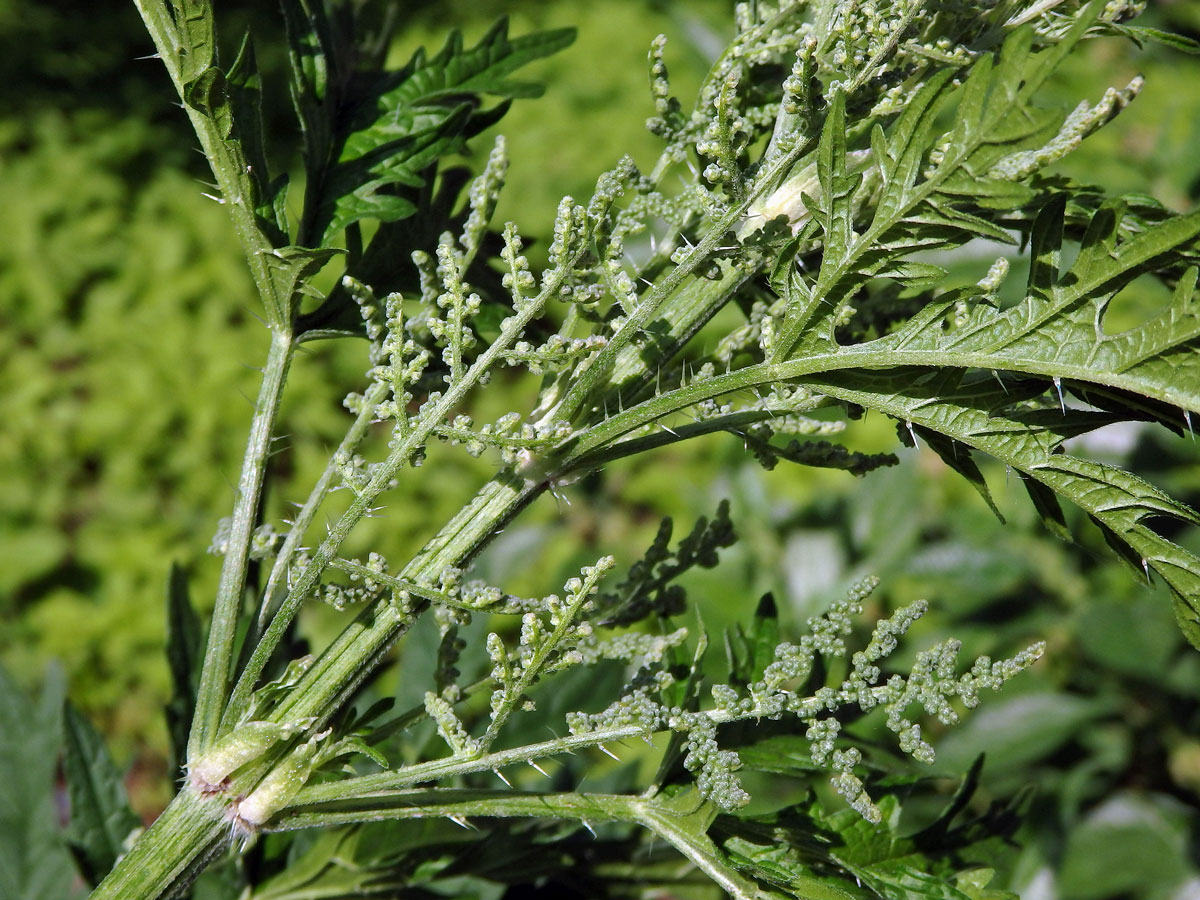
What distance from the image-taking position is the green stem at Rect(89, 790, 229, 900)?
712 mm

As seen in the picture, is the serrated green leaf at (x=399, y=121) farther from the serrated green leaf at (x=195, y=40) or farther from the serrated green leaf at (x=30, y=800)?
the serrated green leaf at (x=30, y=800)

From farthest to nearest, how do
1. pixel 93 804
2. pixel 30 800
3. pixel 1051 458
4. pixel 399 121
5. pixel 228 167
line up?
pixel 30 800
pixel 93 804
pixel 399 121
pixel 228 167
pixel 1051 458

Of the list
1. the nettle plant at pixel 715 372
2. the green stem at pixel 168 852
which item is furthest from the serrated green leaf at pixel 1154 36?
the green stem at pixel 168 852

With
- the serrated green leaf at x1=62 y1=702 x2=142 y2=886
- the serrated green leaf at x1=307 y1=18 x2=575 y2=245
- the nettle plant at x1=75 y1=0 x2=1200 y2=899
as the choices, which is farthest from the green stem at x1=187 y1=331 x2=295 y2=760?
the serrated green leaf at x1=62 y1=702 x2=142 y2=886

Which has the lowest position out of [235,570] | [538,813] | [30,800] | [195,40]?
[30,800]

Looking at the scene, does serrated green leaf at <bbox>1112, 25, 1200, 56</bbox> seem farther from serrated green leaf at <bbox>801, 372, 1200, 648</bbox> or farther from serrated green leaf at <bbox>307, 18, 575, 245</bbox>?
serrated green leaf at <bbox>307, 18, 575, 245</bbox>

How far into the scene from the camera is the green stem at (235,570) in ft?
2.40

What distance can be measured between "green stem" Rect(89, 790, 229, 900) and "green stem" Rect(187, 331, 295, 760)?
4 centimetres

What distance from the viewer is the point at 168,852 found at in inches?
28.5

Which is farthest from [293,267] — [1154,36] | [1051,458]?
[1154,36]

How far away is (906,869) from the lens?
2.72 ft

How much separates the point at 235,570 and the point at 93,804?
547 mm

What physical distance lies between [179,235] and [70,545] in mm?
1600

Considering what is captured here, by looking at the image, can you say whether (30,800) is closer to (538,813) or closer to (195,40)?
(538,813)
